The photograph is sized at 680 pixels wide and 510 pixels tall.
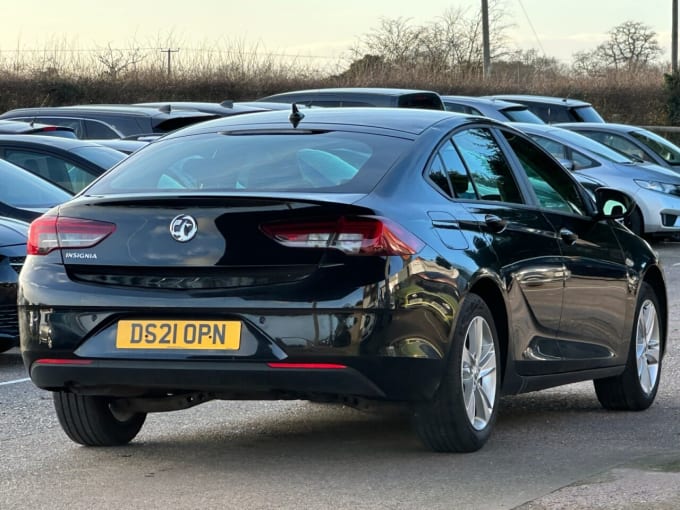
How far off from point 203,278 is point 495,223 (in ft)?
4.68

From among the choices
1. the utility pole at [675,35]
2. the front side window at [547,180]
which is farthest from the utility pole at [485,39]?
the front side window at [547,180]

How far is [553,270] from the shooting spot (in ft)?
22.9

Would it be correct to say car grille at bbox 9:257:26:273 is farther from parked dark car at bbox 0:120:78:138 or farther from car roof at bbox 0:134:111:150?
parked dark car at bbox 0:120:78:138

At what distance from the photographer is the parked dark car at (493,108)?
2216 cm

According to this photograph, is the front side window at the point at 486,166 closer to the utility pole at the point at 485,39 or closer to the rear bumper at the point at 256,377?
the rear bumper at the point at 256,377

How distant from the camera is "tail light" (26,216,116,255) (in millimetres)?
5949

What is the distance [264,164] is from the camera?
6281mm

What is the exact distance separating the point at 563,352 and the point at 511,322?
0.65 m

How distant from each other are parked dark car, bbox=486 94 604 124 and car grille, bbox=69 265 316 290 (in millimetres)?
19215

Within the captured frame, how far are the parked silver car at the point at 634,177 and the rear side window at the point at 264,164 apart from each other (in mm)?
12244

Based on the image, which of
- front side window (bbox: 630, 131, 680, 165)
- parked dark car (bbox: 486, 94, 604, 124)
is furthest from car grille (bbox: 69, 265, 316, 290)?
parked dark car (bbox: 486, 94, 604, 124)

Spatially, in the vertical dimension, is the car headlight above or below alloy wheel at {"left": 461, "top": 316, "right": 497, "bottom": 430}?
below

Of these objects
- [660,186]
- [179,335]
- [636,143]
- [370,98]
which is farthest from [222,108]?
[179,335]

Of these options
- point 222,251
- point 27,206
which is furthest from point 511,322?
point 27,206
